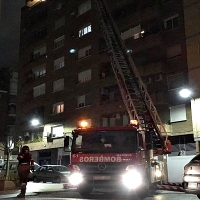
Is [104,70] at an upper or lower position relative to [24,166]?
upper

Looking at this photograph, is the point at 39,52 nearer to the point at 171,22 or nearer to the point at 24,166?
the point at 171,22

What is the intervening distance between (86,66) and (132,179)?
23.8 m

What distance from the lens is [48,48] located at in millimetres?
38688

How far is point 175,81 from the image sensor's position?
2512 centimetres

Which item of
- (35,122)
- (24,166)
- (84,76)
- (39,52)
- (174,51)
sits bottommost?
(24,166)

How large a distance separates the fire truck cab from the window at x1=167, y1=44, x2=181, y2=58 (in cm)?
1653

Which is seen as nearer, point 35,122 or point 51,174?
point 51,174

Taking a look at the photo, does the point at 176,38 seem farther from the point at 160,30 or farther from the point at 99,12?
the point at 99,12

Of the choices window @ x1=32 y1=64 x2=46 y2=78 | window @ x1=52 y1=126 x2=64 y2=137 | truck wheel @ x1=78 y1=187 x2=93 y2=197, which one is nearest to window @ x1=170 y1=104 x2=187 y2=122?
window @ x1=52 y1=126 x2=64 y2=137

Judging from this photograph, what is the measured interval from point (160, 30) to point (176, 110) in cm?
698

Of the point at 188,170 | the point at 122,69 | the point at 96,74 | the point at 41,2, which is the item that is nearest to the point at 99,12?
the point at 122,69

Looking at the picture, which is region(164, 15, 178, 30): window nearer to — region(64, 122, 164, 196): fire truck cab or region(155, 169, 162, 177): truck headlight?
region(155, 169, 162, 177): truck headlight

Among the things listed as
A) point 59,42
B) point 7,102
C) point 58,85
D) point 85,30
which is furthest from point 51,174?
point 7,102

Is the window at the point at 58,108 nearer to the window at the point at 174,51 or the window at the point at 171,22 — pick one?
the window at the point at 174,51
